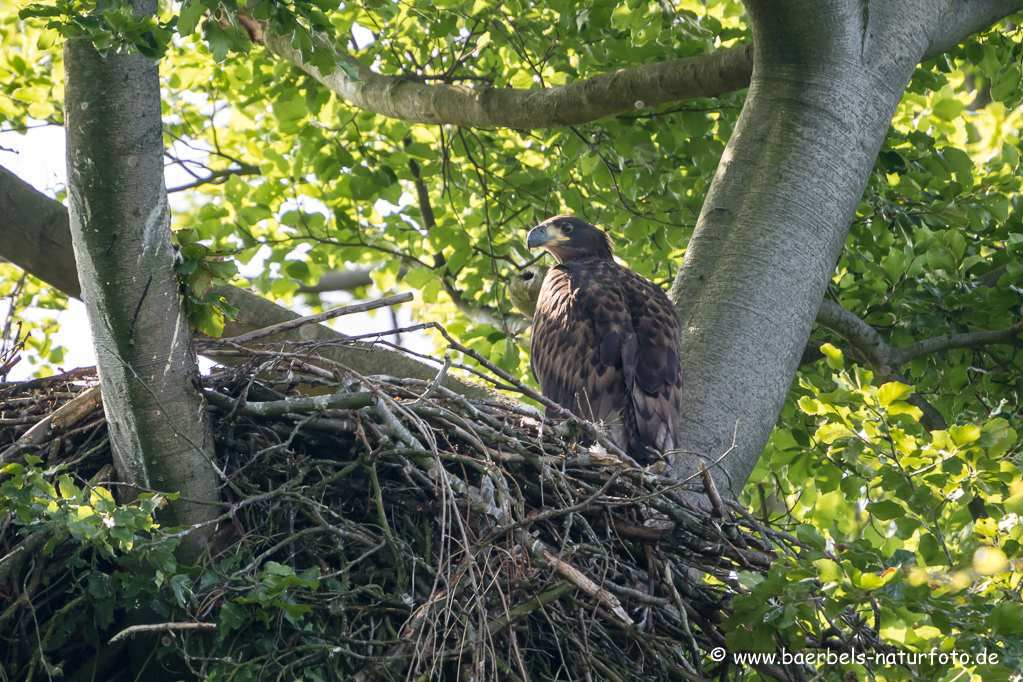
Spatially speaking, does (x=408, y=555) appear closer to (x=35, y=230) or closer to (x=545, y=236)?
(x=35, y=230)

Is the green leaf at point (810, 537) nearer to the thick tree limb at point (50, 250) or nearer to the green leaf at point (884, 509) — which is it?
the green leaf at point (884, 509)

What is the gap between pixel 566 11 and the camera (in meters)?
4.70

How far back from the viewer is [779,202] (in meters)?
3.16

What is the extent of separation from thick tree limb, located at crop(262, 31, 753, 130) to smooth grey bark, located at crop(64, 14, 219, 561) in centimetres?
181

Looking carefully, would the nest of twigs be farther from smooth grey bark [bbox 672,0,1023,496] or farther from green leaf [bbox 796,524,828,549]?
smooth grey bark [bbox 672,0,1023,496]

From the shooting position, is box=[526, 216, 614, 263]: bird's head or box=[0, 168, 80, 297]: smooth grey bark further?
box=[526, 216, 614, 263]: bird's head

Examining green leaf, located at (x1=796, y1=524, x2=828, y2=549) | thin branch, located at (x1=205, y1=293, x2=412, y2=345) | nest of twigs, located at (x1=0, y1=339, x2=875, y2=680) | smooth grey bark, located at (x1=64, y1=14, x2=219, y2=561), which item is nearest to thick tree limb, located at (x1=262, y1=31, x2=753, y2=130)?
thin branch, located at (x1=205, y1=293, x2=412, y2=345)

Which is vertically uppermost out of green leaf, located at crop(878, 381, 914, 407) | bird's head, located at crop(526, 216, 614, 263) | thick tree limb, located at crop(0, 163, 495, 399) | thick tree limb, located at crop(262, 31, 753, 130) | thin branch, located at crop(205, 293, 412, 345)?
thick tree limb, located at crop(262, 31, 753, 130)

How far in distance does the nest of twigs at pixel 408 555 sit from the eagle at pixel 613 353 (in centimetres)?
81

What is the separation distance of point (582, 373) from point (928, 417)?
5.95 feet

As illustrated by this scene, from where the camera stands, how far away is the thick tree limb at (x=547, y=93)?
3818 mm

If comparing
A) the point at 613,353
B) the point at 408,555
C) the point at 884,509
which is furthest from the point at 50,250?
the point at 884,509

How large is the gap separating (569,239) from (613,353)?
62.7 inches

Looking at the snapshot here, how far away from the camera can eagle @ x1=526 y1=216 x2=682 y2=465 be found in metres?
3.38
